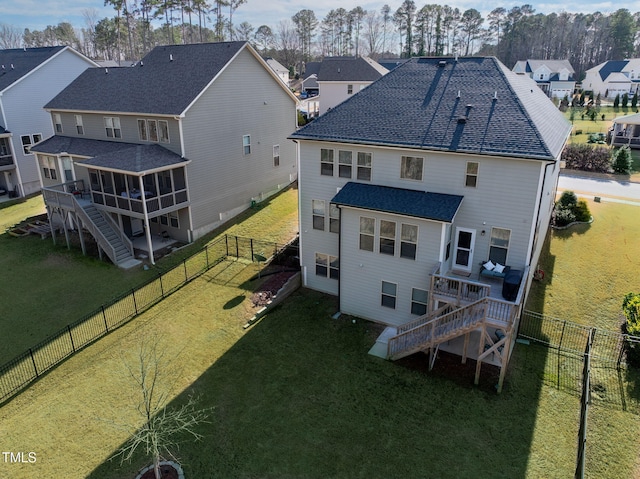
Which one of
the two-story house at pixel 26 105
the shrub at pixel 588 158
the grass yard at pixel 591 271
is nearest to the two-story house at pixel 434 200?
the grass yard at pixel 591 271

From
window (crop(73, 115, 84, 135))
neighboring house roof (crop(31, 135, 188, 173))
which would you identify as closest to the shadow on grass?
neighboring house roof (crop(31, 135, 188, 173))

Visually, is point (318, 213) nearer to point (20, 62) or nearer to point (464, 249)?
point (464, 249)

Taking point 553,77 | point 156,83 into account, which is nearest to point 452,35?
point 553,77

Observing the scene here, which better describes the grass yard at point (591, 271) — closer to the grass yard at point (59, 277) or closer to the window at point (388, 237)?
the window at point (388, 237)

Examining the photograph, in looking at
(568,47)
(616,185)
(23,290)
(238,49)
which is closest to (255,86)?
(238,49)

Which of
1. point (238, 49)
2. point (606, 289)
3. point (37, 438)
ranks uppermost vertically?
point (238, 49)

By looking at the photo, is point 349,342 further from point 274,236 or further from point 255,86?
point 255,86

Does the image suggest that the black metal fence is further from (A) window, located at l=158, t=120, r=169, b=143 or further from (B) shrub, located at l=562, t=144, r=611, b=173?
(B) shrub, located at l=562, t=144, r=611, b=173
